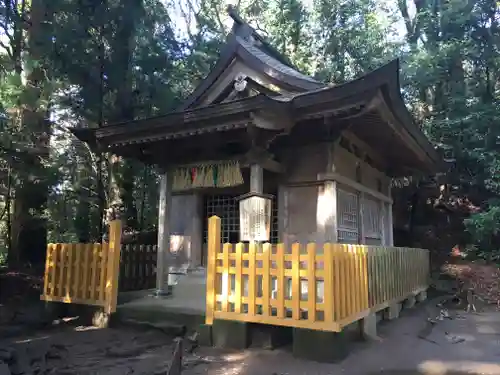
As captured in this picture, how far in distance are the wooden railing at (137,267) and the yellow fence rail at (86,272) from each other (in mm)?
1760

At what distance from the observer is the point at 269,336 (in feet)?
18.7

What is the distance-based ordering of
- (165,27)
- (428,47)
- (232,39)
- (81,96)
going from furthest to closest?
(428,47)
(165,27)
(81,96)
(232,39)

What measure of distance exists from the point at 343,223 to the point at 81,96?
875 centimetres

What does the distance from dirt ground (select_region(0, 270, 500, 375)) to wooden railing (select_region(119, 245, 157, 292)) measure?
2.12 m

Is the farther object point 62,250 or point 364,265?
point 62,250

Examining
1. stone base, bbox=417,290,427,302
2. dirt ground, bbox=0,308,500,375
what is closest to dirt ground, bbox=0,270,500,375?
dirt ground, bbox=0,308,500,375

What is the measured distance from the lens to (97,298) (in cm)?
727

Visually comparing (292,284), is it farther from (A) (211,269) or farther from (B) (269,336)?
(A) (211,269)

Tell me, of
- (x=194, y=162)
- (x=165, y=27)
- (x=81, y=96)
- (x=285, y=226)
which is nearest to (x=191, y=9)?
(x=165, y=27)

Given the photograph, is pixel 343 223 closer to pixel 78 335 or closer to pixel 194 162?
pixel 194 162

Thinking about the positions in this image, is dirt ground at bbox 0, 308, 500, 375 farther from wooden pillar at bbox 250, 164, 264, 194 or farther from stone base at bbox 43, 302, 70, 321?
wooden pillar at bbox 250, 164, 264, 194

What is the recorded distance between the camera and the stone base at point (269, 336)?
5.69 metres

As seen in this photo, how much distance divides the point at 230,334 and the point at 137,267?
15.5ft

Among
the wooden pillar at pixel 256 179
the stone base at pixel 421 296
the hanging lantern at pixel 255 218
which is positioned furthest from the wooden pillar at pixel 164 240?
the stone base at pixel 421 296
